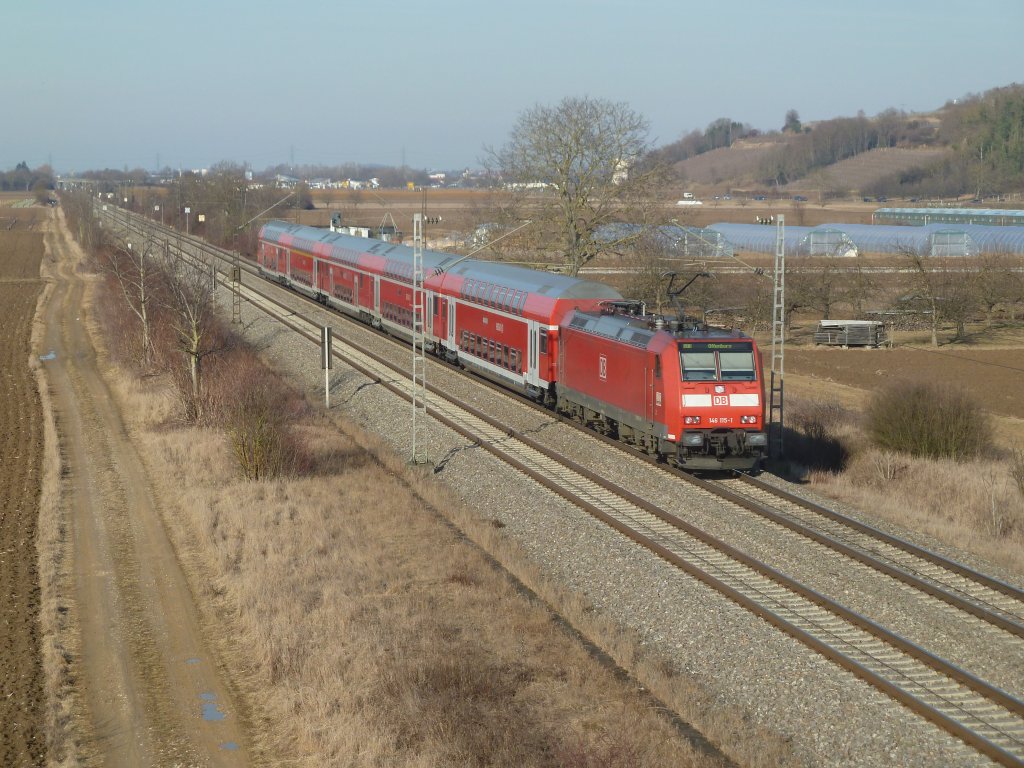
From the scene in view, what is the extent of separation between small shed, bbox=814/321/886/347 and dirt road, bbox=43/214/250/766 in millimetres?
37210

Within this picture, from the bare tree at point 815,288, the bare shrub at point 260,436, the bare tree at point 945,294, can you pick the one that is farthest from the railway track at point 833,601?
the bare tree at point 815,288

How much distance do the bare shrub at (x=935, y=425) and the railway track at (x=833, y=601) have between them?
6133 mm

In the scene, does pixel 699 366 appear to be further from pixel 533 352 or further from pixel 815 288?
pixel 815 288

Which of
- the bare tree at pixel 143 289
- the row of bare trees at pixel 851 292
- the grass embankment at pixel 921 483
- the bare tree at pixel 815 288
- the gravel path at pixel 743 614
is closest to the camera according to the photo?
the gravel path at pixel 743 614

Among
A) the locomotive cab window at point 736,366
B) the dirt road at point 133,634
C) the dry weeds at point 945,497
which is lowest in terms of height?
the dry weeds at point 945,497

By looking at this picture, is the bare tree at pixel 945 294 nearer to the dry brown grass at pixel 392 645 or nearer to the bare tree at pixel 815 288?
the bare tree at pixel 815 288

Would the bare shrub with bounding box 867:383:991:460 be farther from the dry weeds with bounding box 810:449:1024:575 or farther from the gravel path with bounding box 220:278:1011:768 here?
the gravel path with bounding box 220:278:1011:768

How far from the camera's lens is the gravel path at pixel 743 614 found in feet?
40.9

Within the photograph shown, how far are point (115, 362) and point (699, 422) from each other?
91.1 feet

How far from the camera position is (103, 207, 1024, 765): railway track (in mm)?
13031

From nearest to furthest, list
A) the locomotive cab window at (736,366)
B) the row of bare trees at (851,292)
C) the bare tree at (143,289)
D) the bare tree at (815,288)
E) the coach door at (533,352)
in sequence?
1. the locomotive cab window at (736,366)
2. the coach door at (533,352)
3. the bare tree at (143,289)
4. the row of bare trees at (851,292)
5. the bare tree at (815,288)

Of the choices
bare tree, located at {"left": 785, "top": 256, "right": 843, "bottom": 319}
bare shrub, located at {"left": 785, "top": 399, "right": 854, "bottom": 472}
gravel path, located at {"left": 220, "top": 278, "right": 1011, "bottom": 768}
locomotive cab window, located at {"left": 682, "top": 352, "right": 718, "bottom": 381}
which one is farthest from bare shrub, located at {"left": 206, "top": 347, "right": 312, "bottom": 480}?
bare tree, located at {"left": 785, "top": 256, "right": 843, "bottom": 319}

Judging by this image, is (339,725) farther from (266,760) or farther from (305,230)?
(305,230)

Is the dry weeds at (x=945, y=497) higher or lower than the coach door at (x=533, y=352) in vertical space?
lower
